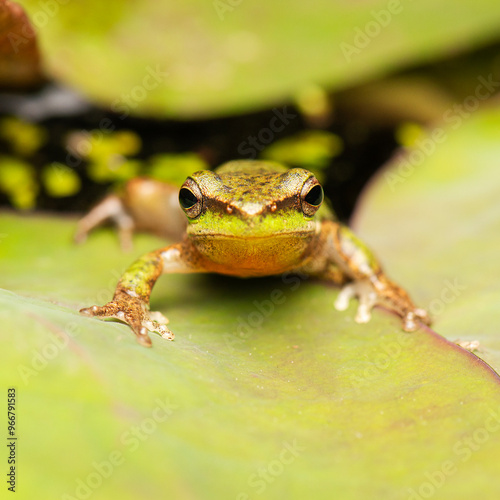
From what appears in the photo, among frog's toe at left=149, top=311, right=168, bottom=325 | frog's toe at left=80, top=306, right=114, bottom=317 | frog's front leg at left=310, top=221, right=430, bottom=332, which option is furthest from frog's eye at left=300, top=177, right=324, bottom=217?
frog's toe at left=80, top=306, right=114, bottom=317

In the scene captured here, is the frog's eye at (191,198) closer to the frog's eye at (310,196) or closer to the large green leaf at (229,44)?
the frog's eye at (310,196)

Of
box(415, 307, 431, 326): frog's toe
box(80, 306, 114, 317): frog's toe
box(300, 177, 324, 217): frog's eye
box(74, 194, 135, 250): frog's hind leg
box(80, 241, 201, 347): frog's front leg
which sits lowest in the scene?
box(74, 194, 135, 250): frog's hind leg

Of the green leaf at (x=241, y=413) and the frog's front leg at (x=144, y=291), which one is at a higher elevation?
the green leaf at (x=241, y=413)

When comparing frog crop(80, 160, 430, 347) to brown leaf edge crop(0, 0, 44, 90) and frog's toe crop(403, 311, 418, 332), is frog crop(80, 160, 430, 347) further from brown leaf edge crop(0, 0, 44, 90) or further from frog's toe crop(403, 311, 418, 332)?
brown leaf edge crop(0, 0, 44, 90)

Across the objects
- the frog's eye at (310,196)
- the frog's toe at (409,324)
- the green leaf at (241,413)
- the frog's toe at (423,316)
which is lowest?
the frog's toe at (423,316)

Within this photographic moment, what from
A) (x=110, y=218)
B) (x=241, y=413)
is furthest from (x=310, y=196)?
(x=110, y=218)

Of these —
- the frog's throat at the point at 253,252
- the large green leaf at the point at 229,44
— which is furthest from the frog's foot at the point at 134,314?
the large green leaf at the point at 229,44

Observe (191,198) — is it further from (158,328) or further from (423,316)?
(423,316)
